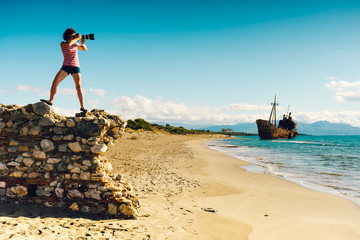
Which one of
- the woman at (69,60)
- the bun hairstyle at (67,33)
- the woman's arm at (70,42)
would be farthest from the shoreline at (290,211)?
the bun hairstyle at (67,33)

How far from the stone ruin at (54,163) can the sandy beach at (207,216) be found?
0.28m

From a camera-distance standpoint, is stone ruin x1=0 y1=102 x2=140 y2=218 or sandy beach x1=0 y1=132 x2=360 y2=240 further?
stone ruin x1=0 y1=102 x2=140 y2=218

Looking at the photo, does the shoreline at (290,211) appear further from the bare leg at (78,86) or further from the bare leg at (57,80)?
the bare leg at (57,80)

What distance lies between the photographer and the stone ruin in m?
5.14

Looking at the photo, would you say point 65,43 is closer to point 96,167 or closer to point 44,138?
point 44,138

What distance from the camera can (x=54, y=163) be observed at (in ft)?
17.1

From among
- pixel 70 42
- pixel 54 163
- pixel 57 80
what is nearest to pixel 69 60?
pixel 70 42

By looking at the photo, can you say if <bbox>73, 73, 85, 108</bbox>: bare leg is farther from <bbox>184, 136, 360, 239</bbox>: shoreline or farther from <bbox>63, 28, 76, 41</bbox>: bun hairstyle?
<bbox>184, 136, 360, 239</bbox>: shoreline

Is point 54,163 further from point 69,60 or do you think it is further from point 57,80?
point 69,60

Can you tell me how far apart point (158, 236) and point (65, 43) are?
4.93 m

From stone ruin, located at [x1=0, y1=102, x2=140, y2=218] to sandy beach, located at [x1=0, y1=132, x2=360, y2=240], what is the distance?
Answer: 28 centimetres

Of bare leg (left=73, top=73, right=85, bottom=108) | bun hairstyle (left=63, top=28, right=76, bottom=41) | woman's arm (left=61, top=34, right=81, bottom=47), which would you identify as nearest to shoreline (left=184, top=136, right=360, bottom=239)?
bare leg (left=73, top=73, right=85, bottom=108)

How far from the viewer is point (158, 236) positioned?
463cm

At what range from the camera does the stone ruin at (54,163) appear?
514 cm
